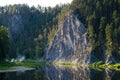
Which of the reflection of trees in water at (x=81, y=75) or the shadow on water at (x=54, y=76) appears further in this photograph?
the reflection of trees in water at (x=81, y=75)

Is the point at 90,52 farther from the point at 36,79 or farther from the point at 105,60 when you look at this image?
the point at 36,79

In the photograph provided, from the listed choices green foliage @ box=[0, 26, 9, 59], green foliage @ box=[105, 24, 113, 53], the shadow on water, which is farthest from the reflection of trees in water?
green foliage @ box=[105, 24, 113, 53]

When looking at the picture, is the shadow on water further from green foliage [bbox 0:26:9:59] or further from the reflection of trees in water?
green foliage [bbox 0:26:9:59]

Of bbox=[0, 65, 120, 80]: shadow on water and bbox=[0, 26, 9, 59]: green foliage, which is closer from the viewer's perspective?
bbox=[0, 65, 120, 80]: shadow on water

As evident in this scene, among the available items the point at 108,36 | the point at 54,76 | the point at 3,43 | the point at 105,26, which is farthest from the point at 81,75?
the point at 105,26

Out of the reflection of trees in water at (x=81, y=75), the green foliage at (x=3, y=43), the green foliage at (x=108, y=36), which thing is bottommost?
the reflection of trees in water at (x=81, y=75)

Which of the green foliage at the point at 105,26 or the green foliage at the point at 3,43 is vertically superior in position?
the green foliage at the point at 105,26

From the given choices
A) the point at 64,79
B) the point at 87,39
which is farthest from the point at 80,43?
the point at 64,79

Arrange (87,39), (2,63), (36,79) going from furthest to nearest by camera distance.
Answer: (87,39), (2,63), (36,79)

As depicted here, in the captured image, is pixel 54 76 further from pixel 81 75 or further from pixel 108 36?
pixel 108 36

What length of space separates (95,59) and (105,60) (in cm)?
606

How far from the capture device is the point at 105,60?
177m

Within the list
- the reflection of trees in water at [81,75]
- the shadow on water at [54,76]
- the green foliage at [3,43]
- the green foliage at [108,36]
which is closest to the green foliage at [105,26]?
the green foliage at [108,36]

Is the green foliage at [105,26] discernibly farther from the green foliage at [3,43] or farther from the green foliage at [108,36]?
the green foliage at [3,43]
